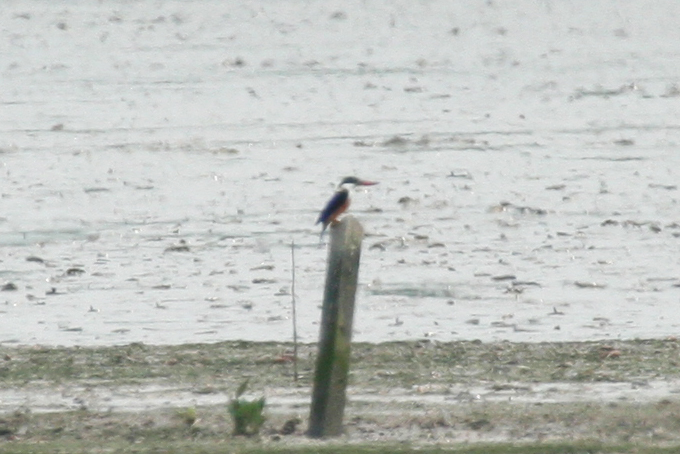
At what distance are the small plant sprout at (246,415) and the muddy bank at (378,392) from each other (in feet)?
0.31

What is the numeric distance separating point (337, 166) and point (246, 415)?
30.8 ft

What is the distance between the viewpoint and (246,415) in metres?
6.67

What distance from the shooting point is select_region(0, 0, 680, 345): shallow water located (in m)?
10.6

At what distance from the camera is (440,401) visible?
7.55 meters

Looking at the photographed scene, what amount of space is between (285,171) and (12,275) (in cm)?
469

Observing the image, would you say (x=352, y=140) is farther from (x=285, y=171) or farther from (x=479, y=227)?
(x=479, y=227)

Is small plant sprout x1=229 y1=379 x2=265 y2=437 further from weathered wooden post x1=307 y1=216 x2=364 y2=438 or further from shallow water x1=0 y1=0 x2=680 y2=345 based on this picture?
shallow water x1=0 y1=0 x2=680 y2=345

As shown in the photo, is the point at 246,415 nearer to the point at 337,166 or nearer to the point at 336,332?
the point at 336,332

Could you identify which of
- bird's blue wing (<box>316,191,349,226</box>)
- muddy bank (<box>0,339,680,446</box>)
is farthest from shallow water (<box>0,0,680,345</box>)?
bird's blue wing (<box>316,191,349,226</box>)

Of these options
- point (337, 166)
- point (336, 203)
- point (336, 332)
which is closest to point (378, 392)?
point (336, 332)

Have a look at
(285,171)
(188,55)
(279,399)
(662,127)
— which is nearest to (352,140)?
(285,171)

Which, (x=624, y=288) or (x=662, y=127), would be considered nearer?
(x=624, y=288)

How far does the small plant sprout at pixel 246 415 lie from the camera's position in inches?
262

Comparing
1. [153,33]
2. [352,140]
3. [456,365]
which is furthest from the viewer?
[153,33]
